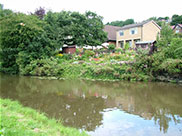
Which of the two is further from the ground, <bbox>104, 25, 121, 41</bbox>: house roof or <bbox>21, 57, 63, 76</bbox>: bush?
<bbox>104, 25, 121, 41</bbox>: house roof

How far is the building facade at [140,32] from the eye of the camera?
1414 inches

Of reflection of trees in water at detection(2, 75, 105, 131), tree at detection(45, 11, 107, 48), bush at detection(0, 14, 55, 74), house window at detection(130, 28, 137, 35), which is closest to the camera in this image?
reflection of trees in water at detection(2, 75, 105, 131)

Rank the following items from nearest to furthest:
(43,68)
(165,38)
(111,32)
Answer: (165,38)
(43,68)
(111,32)

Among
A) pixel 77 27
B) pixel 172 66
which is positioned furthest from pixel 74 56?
pixel 172 66

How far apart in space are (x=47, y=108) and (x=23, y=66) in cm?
1668

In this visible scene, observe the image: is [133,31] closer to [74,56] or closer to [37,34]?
[74,56]

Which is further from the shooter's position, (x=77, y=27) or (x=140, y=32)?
(x=140, y=32)

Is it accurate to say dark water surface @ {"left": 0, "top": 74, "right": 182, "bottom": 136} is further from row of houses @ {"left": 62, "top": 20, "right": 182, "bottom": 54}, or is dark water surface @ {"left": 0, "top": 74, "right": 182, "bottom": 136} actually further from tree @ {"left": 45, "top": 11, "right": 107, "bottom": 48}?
row of houses @ {"left": 62, "top": 20, "right": 182, "bottom": 54}

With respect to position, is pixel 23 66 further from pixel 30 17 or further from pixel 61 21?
pixel 61 21

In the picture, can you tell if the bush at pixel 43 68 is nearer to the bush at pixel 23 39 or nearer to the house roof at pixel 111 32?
the bush at pixel 23 39

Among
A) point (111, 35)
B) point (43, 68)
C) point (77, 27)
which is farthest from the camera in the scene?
point (111, 35)

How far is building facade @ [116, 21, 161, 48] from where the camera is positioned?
3591 centimetres

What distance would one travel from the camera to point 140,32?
118 ft

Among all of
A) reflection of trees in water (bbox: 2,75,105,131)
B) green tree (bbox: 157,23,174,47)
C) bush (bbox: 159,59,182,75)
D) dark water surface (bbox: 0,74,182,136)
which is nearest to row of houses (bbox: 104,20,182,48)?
green tree (bbox: 157,23,174,47)
